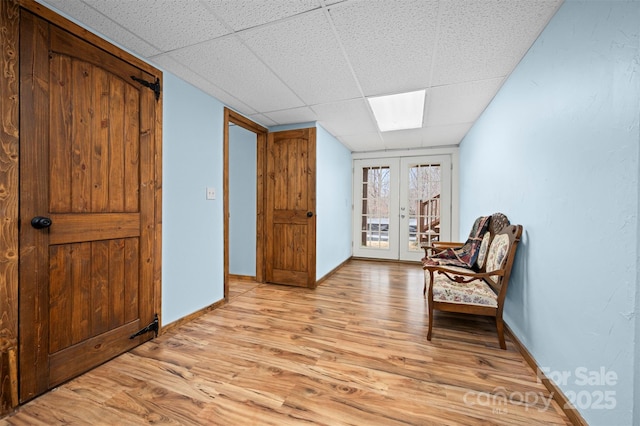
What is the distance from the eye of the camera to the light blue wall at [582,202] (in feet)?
3.42

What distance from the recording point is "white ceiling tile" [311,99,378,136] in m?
3.06

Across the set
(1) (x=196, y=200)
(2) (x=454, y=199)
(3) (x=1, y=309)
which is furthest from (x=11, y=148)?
(2) (x=454, y=199)

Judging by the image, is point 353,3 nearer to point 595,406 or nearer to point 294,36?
point 294,36

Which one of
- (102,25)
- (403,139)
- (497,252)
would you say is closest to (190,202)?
(102,25)

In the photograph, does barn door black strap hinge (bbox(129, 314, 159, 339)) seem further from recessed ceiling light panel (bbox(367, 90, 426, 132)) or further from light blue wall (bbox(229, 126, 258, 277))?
recessed ceiling light panel (bbox(367, 90, 426, 132))

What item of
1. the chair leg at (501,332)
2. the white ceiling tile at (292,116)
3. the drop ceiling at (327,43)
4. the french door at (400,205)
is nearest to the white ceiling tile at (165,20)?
the drop ceiling at (327,43)

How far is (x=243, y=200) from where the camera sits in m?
4.03

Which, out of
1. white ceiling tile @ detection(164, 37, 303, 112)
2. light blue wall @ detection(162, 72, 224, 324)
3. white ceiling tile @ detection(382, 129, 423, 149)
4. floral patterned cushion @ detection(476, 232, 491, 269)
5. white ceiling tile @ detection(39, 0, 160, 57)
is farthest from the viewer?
white ceiling tile @ detection(382, 129, 423, 149)

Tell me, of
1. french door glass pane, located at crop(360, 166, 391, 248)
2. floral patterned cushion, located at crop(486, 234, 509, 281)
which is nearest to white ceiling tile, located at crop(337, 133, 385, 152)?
french door glass pane, located at crop(360, 166, 391, 248)

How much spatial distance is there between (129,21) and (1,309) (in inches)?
73.6

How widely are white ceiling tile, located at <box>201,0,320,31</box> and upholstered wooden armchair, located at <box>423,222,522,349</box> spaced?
7.10 ft

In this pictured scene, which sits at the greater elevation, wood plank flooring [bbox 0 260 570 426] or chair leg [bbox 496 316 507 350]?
chair leg [bbox 496 316 507 350]

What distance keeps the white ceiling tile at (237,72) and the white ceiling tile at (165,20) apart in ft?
0.34

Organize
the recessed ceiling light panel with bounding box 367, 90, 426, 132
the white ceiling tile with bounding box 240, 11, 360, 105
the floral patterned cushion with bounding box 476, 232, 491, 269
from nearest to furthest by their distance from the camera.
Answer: the white ceiling tile with bounding box 240, 11, 360, 105, the floral patterned cushion with bounding box 476, 232, 491, 269, the recessed ceiling light panel with bounding box 367, 90, 426, 132
